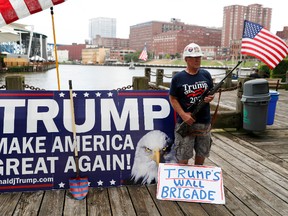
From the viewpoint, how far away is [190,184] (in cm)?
386

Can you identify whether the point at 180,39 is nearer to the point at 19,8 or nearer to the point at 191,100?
the point at 191,100

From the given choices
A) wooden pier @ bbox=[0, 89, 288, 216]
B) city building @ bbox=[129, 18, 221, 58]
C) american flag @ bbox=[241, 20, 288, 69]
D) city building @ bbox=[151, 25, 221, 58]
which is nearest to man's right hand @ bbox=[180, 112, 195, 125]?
wooden pier @ bbox=[0, 89, 288, 216]

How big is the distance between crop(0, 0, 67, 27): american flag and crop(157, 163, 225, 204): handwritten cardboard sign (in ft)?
8.35

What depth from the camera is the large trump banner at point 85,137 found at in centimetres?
388

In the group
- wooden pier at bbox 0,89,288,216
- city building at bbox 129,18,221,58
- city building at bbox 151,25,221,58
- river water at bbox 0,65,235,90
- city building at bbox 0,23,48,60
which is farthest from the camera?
city building at bbox 129,18,221,58

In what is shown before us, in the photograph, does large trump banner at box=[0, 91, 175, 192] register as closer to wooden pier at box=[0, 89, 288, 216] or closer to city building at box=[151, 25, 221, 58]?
wooden pier at box=[0, 89, 288, 216]

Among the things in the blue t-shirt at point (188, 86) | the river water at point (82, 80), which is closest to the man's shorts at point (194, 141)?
the blue t-shirt at point (188, 86)

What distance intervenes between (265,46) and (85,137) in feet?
18.5

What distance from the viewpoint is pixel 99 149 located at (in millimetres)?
4074

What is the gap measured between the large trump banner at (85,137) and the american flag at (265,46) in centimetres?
436

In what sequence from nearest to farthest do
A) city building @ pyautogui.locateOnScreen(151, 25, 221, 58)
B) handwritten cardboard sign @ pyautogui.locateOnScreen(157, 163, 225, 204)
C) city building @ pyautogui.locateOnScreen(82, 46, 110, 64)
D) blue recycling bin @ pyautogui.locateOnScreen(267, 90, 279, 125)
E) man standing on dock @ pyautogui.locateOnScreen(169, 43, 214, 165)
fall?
man standing on dock @ pyautogui.locateOnScreen(169, 43, 214, 165)
handwritten cardboard sign @ pyautogui.locateOnScreen(157, 163, 225, 204)
blue recycling bin @ pyautogui.locateOnScreen(267, 90, 279, 125)
city building @ pyautogui.locateOnScreen(151, 25, 221, 58)
city building @ pyautogui.locateOnScreen(82, 46, 110, 64)

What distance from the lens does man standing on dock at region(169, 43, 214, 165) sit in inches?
141

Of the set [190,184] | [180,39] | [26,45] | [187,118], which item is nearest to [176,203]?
[190,184]

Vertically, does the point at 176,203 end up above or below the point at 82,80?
above
